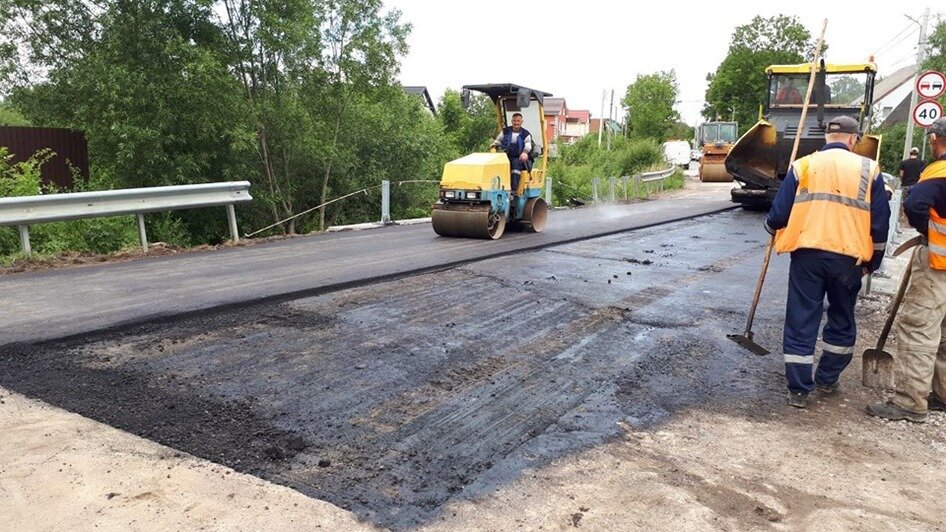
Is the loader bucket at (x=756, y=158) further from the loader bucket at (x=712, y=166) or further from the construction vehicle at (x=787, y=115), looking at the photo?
the loader bucket at (x=712, y=166)

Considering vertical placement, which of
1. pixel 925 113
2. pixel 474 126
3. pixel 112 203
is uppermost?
pixel 474 126

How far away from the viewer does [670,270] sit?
8.43 m

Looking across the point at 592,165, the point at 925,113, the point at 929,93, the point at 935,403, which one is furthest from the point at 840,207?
the point at 592,165

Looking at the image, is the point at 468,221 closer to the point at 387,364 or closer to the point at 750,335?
the point at 750,335

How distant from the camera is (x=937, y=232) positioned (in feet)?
13.0

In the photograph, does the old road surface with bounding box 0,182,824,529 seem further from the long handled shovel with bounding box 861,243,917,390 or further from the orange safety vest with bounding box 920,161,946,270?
the orange safety vest with bounding box 920,161,946,270

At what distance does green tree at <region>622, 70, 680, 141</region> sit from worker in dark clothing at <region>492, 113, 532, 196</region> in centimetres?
5237

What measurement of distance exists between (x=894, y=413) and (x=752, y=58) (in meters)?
53.4

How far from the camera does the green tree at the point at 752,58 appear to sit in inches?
1969

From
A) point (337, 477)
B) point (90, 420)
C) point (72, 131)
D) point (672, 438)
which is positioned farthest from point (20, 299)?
point (72, 131)

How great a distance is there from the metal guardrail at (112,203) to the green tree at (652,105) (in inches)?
2167

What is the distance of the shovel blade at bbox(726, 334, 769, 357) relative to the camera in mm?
5000

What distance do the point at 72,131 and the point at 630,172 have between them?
2660 centimetres

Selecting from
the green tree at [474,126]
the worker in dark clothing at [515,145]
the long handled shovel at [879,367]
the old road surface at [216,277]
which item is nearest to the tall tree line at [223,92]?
the old road surface at [216,277]
